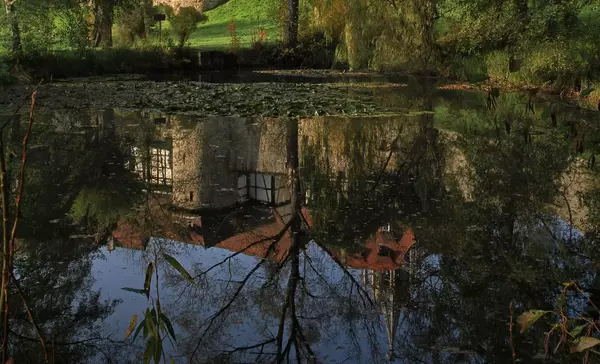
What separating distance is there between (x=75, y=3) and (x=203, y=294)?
1925 centimetres

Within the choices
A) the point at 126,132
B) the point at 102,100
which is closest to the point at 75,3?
the point at 102,100

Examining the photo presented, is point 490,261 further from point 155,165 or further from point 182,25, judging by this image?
point 182,25

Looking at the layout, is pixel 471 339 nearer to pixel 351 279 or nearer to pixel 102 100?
pixel 351 279

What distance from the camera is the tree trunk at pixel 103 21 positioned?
24.2 metres

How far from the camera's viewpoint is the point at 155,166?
26.9 ft

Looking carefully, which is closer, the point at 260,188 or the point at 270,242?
the point at 270,242

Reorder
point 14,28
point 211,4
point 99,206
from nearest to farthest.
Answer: point 99,206, point 14,28, point 211,4

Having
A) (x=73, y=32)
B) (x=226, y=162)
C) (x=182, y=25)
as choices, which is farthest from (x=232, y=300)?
(x=182, y=25)

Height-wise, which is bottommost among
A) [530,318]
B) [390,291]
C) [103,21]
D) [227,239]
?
[390,291]

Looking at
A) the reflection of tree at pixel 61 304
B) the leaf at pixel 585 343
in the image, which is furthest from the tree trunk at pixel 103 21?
the leaf at pixel 585 343

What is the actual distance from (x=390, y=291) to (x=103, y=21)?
24.5 m

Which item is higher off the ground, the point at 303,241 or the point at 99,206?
the point at 99,206

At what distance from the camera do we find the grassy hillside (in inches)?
1234

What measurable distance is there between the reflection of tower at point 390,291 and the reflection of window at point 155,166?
3493mm
